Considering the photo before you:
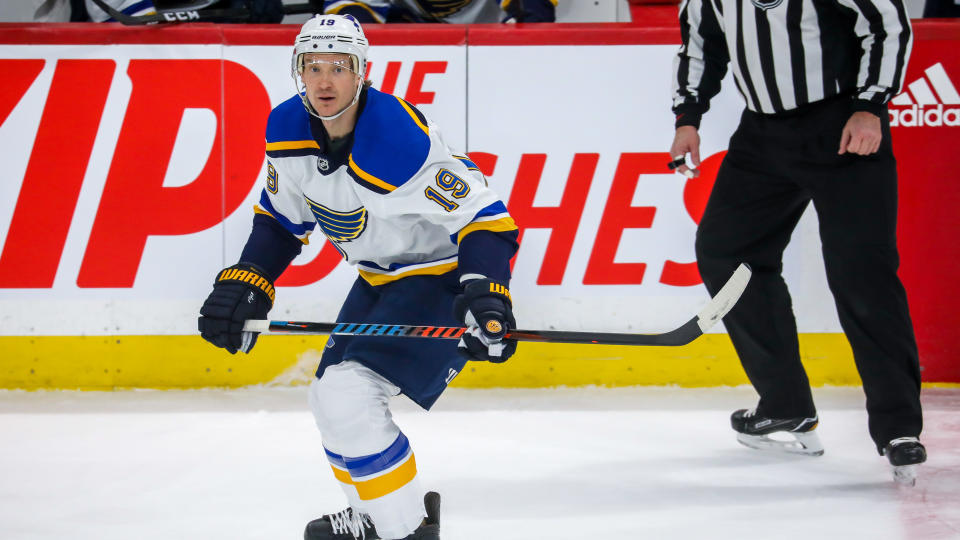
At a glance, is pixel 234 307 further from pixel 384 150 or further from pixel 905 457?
pixel 905 457

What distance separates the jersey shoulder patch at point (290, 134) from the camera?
1.80m

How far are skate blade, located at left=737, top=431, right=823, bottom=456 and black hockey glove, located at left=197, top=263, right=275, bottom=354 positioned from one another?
141 cm

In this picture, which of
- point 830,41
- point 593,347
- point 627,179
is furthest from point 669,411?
point 830,41

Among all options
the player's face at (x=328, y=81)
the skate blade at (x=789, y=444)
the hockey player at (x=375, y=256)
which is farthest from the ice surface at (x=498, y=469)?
the player's face at (x=328, y=81)

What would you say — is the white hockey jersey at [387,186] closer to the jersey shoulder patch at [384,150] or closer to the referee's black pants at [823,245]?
the jersey shoulder patch at [384,150]

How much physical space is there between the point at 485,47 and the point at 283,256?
1483 millimetres

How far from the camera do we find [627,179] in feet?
10.5

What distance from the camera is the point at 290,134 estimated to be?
1.81 meters

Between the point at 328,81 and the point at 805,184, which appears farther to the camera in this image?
the point at 805,184

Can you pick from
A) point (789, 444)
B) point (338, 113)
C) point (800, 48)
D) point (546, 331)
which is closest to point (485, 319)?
point (546, 331)

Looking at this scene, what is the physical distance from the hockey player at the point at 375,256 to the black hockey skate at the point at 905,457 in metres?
1.07

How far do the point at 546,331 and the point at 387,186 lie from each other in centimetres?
39

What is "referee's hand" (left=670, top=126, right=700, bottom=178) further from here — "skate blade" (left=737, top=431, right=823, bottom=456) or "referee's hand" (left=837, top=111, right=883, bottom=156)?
"skate blade" (left=737, top=431, right=823, bottom=456)

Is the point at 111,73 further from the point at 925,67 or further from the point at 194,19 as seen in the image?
the point at 925,67
